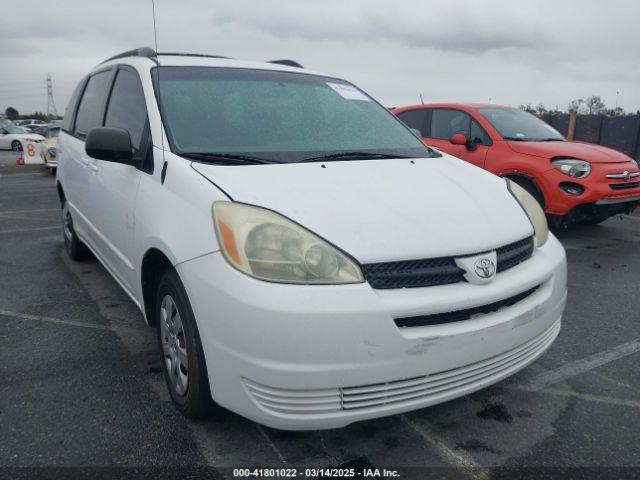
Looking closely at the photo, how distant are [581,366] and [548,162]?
3.45 m

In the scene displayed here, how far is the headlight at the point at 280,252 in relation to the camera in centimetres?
190

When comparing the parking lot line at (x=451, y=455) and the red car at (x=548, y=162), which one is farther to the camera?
the red car at (x=548, y=162)

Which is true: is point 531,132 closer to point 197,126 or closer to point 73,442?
point 197,126

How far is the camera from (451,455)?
2.19 metres

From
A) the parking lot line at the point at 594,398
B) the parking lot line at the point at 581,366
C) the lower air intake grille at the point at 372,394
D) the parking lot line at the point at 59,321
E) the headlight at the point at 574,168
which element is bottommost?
the parking lot line at the point at 59,321

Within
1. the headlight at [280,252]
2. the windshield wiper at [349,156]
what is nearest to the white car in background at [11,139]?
the windshield wiper at [349,156]

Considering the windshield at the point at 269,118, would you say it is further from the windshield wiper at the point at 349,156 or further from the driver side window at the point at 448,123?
the driver side window at the point at 448,123

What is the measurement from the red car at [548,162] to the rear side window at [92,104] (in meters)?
4.12

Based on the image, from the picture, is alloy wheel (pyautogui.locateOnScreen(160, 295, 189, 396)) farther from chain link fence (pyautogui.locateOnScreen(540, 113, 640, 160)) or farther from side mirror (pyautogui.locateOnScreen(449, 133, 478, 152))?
chain link fence (pyautogui.locateOnScreen(540, 113, 640, 160))

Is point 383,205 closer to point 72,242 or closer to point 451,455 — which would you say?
point 451,455

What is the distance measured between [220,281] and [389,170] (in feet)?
3.62

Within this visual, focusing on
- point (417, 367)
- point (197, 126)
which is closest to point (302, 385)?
point (417, 367)

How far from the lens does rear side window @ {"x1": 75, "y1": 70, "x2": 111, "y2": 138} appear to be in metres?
3.86

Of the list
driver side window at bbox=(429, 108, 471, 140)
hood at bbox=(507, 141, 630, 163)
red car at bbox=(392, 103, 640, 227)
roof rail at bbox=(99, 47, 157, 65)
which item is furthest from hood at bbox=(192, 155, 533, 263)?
driver side window at bbox=(429, 108, 471, 140)
